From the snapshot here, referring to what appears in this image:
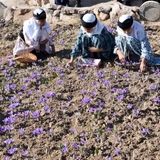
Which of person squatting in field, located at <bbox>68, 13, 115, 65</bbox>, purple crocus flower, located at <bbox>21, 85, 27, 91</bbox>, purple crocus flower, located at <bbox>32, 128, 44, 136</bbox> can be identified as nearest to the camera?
purple crocus flower, located at <bbox>32, 128, 44, 136</bbox>

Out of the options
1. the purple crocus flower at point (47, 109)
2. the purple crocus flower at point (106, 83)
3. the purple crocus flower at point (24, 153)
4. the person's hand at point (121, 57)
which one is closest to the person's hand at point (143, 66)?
the person's hand at point (121, 57)

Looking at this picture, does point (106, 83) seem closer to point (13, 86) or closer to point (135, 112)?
point (135, 112)

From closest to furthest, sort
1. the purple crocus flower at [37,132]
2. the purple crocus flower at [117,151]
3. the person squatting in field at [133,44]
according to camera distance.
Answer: the purple crocus flower at [117,151] → the purple crocus flower at [37,132] → the person squatting in field at [133,44]

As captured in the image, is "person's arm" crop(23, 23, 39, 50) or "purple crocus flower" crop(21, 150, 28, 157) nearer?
"purple crocus flower" crop(21, 150, 28, 157)

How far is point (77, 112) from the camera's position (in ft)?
27.7

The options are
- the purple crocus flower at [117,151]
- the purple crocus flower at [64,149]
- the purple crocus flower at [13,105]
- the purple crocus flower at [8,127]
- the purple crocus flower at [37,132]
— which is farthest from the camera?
the purple crocus flower at [13,105]

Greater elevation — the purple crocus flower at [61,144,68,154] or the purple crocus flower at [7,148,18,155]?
the purple crocus flower at [61,144,68,154]

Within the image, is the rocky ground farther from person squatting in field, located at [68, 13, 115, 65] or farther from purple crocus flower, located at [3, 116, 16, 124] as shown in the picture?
person squatting in field, located at [68, 13, 115, 65]

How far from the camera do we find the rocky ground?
25.1ft

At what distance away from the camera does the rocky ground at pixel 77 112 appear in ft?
25.1

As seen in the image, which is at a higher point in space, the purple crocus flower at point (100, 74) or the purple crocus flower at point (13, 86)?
the purple crocus flower at point (100, 74)

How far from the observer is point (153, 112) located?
830 cm

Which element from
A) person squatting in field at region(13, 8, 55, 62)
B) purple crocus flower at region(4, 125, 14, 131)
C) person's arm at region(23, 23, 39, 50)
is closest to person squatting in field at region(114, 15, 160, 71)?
person squatting in field at region(13, 8, 55, 62)

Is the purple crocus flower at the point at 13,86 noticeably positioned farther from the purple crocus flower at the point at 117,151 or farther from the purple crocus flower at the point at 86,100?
the purple crocus flower at the point at 117,151
